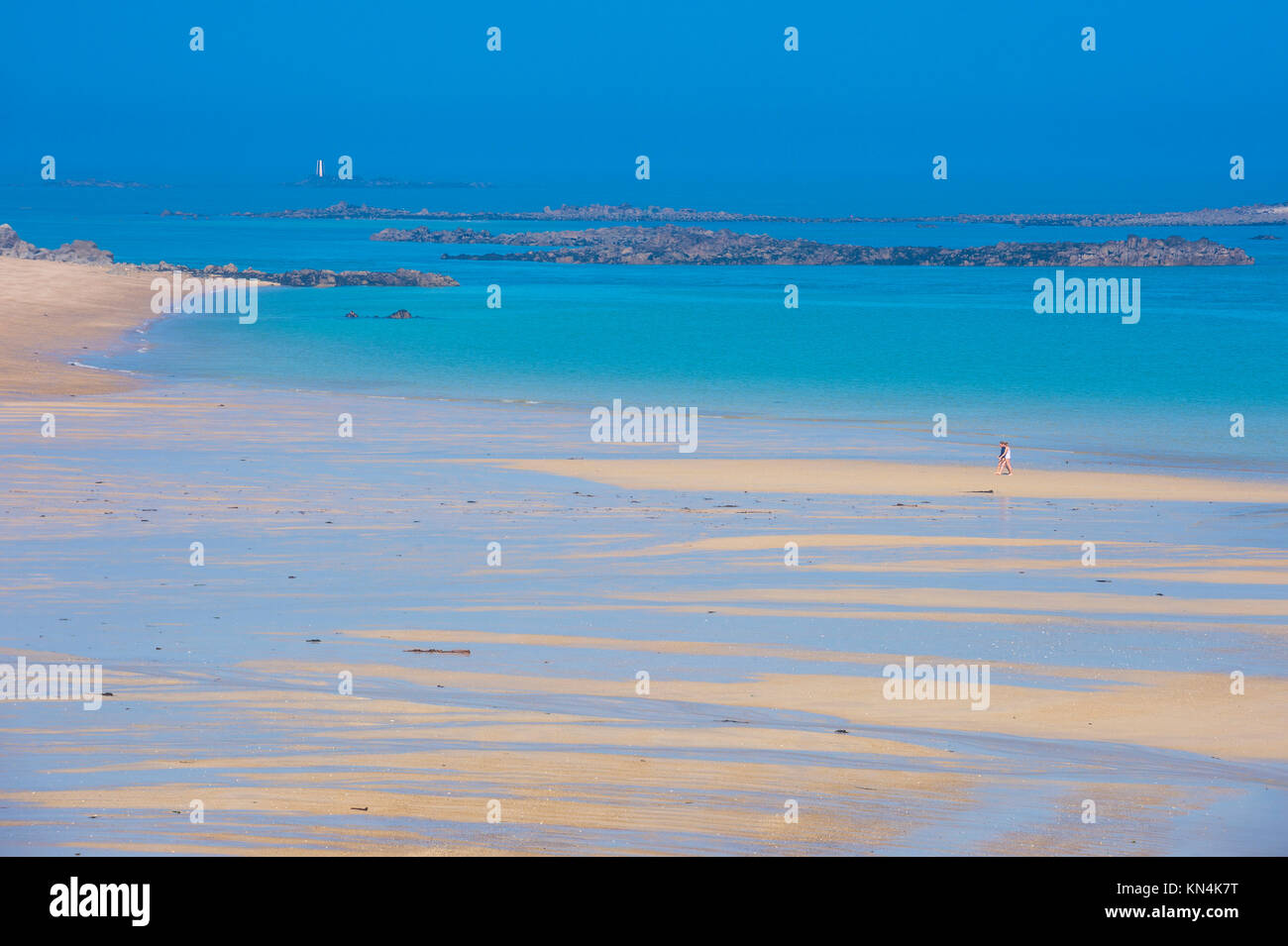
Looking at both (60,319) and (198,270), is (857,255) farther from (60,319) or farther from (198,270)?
(60,319)

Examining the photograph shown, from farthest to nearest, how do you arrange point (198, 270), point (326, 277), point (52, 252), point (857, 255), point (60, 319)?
point (857, 255) < point (326, 277) < point (198, 270) < point (52, 252) < point (60, 319)

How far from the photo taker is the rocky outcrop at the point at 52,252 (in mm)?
62438

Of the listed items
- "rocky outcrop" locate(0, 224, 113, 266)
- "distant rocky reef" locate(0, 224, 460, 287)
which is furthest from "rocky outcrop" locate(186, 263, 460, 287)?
"rocky outcrop" locate(0, 224, 113, 266)

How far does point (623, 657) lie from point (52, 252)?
6401 centimetres

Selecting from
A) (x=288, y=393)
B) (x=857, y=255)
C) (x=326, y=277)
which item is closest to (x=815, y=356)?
(x=288, y=393)

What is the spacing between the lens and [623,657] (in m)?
10.5

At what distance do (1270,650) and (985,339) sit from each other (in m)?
45.6

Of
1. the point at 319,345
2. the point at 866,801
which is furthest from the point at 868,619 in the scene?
the point at 319,345

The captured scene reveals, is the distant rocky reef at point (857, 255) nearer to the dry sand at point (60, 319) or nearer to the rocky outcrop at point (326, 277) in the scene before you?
the rocky outcrop at point (326, 277)

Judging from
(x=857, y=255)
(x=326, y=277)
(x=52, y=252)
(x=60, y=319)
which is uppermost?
(x=857, y=255)

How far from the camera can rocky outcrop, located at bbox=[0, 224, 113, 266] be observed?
62.4 metres

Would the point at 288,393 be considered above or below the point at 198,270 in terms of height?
below

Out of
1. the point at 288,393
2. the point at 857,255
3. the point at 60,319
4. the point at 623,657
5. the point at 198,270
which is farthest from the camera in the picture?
the point at 857,255
